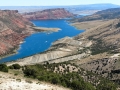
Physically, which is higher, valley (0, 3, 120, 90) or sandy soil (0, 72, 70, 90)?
sandy soil (0, 72, 70, 90)

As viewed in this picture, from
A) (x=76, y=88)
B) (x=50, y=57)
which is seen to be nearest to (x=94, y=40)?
(x=50, y=57)

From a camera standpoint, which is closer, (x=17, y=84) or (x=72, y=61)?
(x=17, y=84)

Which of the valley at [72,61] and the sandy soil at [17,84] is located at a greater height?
the sandy soil at [17,84]

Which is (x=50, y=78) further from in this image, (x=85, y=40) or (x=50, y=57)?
(x=85, y=40)

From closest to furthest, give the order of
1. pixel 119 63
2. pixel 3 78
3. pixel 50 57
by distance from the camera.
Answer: pixel 3 78 → pixel 119 63 → pixel 50 57

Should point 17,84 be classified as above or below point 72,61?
above

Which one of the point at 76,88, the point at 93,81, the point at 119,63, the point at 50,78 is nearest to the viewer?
the point at 50,78

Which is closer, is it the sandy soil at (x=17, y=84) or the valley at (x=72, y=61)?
the sandy soil at (x=17, y=84)

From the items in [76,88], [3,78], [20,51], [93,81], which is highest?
[3,78]

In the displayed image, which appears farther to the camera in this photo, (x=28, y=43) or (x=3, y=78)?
(x=28, y=43)

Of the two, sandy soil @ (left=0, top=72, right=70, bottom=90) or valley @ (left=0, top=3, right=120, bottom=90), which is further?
valley @ (left=0, top=3, right=120, bottom=90)

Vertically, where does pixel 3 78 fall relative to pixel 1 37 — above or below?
above
